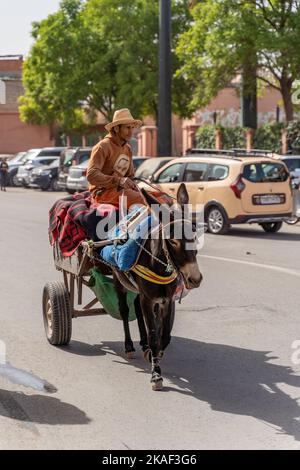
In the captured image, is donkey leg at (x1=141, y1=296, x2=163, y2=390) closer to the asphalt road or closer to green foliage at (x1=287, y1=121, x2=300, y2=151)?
the asphalt road

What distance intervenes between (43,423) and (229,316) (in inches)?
180

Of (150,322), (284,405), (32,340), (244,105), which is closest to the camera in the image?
(284,405)

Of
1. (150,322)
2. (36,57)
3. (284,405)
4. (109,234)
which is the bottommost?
(284,405)

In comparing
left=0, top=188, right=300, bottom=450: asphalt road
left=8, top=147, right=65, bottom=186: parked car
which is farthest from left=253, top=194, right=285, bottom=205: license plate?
left=8, top=147, right=65, bottom=186: parked car

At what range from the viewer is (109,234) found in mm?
8836

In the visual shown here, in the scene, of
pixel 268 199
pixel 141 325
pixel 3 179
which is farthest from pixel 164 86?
pixel 141 325

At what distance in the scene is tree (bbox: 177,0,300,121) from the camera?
3488 centimetres

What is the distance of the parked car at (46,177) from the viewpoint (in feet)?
133

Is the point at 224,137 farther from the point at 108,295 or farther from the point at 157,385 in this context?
the point at 157,385

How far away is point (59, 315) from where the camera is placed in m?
9.53

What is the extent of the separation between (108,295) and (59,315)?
2.01ft
